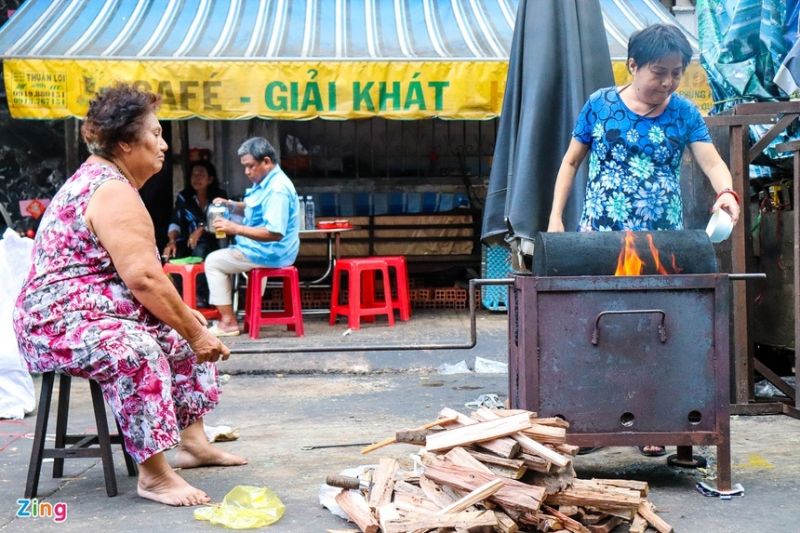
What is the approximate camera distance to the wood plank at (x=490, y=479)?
3422 millimetres

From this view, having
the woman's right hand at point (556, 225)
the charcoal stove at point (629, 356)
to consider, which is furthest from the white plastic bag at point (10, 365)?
the charcoal stove at point (629, 356)

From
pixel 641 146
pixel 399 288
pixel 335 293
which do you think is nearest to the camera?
pixel 641 146

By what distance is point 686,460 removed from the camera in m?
4.55

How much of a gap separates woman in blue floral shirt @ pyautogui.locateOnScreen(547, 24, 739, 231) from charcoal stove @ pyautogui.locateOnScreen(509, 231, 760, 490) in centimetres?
60

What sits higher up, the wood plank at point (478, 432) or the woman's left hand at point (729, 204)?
the woman's left hand at point (729, 204)

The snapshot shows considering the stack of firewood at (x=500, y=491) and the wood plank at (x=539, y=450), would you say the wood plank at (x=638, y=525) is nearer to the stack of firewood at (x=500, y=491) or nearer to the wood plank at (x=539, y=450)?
the stack of firewood at (x=500, y=491)

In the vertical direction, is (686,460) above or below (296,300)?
below

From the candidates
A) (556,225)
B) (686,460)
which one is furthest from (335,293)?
(686,460)

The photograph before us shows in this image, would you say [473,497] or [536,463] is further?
[536,463]

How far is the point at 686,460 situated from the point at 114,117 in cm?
297

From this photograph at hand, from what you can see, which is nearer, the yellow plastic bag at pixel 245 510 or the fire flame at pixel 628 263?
the yellow plastic bag at pixel 245 510

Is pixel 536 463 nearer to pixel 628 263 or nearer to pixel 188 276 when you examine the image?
pixel 628 263

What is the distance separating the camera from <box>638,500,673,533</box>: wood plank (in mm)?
3564

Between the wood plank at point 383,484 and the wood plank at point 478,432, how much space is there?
0.21 meters
